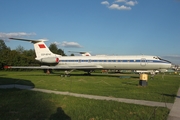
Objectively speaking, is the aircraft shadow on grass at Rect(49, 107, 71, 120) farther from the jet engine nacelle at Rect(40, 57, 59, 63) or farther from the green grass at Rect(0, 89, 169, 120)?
the jet engine nacelle at Rect(40, 57, 59, 63)

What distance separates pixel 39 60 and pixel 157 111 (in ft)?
104

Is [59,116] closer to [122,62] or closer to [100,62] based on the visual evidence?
[122,62]

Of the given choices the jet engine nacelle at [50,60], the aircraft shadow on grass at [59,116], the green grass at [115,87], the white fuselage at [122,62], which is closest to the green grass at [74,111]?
the aircraft shadow on grass at [59,116]

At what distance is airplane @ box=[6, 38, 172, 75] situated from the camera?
103 feet

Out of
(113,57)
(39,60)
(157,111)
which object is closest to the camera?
(157,111)

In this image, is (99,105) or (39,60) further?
(39,60)

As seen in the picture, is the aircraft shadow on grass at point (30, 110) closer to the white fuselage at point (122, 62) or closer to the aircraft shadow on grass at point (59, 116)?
the aircraft shadow on grass at point (59, 116)

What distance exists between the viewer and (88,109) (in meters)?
8.74

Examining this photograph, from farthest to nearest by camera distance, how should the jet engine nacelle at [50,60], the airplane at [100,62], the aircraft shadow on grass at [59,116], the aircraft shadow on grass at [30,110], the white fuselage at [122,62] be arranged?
the jet engine nacelle at [50,60], the airplane at [100,62], the white fuselage at [122,62], the aircraft shadow on grass at [30,110], the aircraft shadow on grass at [59,116]

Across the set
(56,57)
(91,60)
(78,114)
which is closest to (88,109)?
(78,114)

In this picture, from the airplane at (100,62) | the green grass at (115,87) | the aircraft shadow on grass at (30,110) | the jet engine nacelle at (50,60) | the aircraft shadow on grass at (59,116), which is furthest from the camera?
the jet engine nacelle at (50,60)

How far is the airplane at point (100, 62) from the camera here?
31.3 metres

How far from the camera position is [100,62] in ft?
115

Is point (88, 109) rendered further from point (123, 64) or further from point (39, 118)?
point (123, 64)
